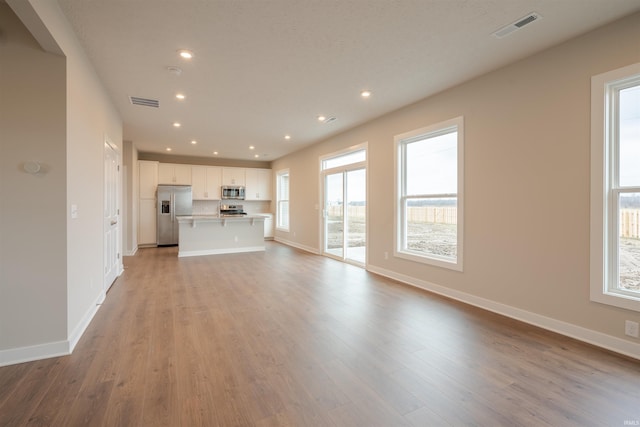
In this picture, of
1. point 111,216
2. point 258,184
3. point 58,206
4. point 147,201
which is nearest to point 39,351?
point 58,206

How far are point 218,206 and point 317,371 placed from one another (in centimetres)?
828

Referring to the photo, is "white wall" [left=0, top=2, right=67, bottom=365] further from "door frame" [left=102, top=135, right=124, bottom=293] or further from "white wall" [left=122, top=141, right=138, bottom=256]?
"white wall" [left=122, top=141, right=138, bottom=256]

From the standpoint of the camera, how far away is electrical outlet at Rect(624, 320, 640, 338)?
236cm

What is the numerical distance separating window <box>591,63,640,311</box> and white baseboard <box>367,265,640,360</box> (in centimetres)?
32

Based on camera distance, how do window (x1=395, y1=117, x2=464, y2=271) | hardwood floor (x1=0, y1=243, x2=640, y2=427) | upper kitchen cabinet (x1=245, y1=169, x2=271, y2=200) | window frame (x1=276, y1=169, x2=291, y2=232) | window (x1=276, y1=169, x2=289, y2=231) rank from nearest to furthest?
hardwood floor (x1=0, y1=243, x2=640, y2=427) < window (x1=395, y1=117, x2=464, y2=271) < window frame (x1=276, y1=169, x2=291, y2=232) < window (x1=276, y1=169, x2=289, y2=231) < upper kitchen cabinet (x1=245, y1=169, x2=271, y2=200)

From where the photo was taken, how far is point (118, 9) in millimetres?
2348

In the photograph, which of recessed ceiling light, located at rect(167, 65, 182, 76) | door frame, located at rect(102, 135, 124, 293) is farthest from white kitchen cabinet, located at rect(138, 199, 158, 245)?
recessed ceiling light, located at rect(167, 65, 182, 76)

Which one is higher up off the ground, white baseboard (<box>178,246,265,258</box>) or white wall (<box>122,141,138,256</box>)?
white wall (<box>122,141,138,256</box>)

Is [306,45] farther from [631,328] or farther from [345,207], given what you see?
[345,207]

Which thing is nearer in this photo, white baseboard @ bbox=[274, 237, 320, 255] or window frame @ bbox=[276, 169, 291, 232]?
white baseboard @ bbox=[274, 237, 320, 255]

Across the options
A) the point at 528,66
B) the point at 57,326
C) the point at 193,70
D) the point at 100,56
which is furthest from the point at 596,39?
the point at 57,326

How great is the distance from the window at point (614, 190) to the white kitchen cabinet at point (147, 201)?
9.11m

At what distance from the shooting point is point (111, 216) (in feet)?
14.4

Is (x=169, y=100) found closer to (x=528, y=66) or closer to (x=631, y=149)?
(x=528, y=66)
